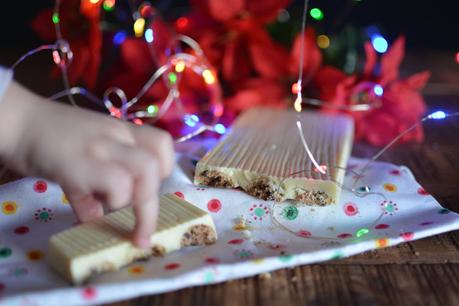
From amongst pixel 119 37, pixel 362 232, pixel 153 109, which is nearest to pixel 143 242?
pixel 362 232

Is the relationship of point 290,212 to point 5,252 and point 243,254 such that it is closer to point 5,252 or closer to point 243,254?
point 243,254

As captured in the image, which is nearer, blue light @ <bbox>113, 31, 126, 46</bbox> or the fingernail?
the fingernail

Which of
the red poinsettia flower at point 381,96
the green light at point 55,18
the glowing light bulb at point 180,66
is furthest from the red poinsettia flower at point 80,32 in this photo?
the red poinsettia flower at point 381,96

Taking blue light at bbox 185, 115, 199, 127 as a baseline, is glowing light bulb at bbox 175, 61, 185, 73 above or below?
above

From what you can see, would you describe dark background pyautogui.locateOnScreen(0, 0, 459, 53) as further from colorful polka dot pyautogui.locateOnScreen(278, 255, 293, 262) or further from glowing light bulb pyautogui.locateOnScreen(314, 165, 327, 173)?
colorful polka dot pyautogui.locateOnScreen(278, 255, 293, 262)

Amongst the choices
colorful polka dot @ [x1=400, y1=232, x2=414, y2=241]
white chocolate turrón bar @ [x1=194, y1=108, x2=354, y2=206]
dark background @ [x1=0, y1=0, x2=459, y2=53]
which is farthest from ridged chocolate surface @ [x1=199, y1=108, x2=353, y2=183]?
dark background @ [x1=0, y1=0, x2=459, y2=53]

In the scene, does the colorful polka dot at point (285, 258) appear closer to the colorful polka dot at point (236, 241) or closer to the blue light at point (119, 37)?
the colorful polka dot at point (236, 241)

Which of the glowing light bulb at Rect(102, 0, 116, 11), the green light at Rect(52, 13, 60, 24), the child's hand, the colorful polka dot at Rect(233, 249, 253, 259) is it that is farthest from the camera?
the glowing light bulb at Rect(102, 0, 116, 11)
